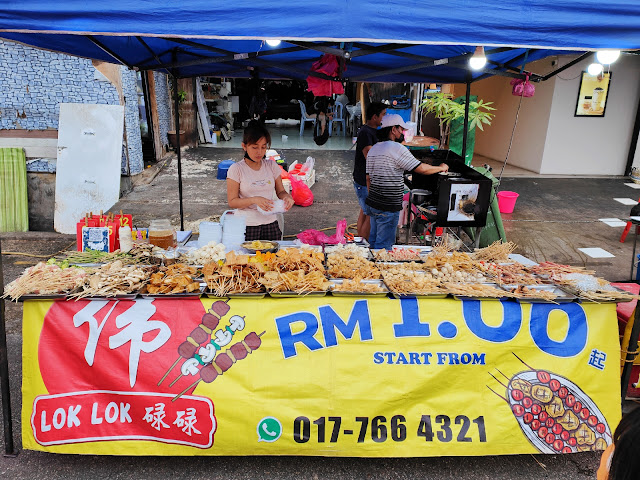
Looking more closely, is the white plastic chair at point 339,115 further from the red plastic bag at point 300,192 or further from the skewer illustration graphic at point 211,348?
the skewer illustration graphic at point 211,348

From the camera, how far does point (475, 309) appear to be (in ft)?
9.76

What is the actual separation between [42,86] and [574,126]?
1191 centimetres

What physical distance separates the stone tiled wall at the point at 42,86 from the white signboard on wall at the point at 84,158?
A: 3.01 ft

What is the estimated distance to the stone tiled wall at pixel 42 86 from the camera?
26.5 ft

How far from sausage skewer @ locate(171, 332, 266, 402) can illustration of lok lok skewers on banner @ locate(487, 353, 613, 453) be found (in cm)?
156

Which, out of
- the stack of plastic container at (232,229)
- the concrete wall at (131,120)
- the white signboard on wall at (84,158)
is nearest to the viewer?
the stack of plastic container at (232,229)

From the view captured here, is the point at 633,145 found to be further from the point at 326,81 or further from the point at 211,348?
the point at 211,348

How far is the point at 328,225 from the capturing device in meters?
7.74

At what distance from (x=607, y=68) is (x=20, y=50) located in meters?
12.7

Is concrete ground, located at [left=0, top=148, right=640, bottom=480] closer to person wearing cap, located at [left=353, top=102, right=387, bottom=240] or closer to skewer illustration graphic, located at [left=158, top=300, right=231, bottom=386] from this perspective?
skewer illustration graphic, located at [left=158, top=300, right=231, bottom=386]

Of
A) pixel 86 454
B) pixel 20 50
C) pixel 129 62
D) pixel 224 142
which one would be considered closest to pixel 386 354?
pixel 86 454

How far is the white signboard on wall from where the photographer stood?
762cm

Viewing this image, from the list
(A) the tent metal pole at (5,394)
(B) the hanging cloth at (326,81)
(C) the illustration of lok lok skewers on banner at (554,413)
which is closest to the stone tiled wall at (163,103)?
(B) the hanging cloth at (326,81)

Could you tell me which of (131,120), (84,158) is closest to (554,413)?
(84,158)
